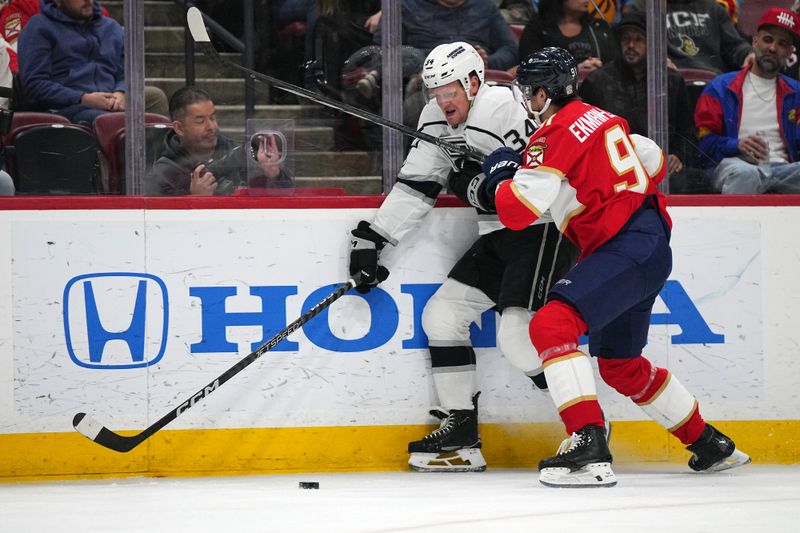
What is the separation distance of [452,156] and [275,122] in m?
0.62

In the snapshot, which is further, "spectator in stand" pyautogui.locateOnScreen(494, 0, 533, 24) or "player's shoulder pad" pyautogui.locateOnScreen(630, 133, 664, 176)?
"spectator in stand" pyautogui.locateOnScreen(494, 0, 533, 24)

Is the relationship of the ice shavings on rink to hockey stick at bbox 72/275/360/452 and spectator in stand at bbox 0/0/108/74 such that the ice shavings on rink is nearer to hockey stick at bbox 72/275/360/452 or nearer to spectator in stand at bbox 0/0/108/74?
hockey stick at bbox 72/275/360/452

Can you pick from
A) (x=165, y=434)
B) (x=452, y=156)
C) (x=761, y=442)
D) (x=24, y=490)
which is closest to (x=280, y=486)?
(x=165, y=434)

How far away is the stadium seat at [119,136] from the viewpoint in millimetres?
3863

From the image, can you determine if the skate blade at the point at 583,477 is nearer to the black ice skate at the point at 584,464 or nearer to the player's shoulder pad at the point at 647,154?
the black ice skate at the point at 584,464

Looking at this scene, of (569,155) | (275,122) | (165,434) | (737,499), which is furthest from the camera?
(275,122)

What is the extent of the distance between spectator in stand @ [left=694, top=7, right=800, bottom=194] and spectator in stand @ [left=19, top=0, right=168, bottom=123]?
1.86 metres

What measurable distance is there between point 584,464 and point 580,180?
0.78 meters

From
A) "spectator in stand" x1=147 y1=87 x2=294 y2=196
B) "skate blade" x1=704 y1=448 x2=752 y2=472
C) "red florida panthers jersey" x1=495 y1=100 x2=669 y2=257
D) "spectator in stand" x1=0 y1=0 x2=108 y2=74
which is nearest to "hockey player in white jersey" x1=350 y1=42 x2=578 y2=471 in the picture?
"red florida panthers jersey" x1=495 y1=100 x2=669 y2=257

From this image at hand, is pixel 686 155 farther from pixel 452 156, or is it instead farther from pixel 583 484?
pixel 583 484

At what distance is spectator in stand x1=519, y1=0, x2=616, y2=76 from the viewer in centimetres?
409

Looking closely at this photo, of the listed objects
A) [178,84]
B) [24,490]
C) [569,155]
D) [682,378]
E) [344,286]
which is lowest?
[24,490]

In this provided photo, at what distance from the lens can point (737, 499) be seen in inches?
121

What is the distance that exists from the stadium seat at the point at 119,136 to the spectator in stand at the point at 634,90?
4.69 ft
